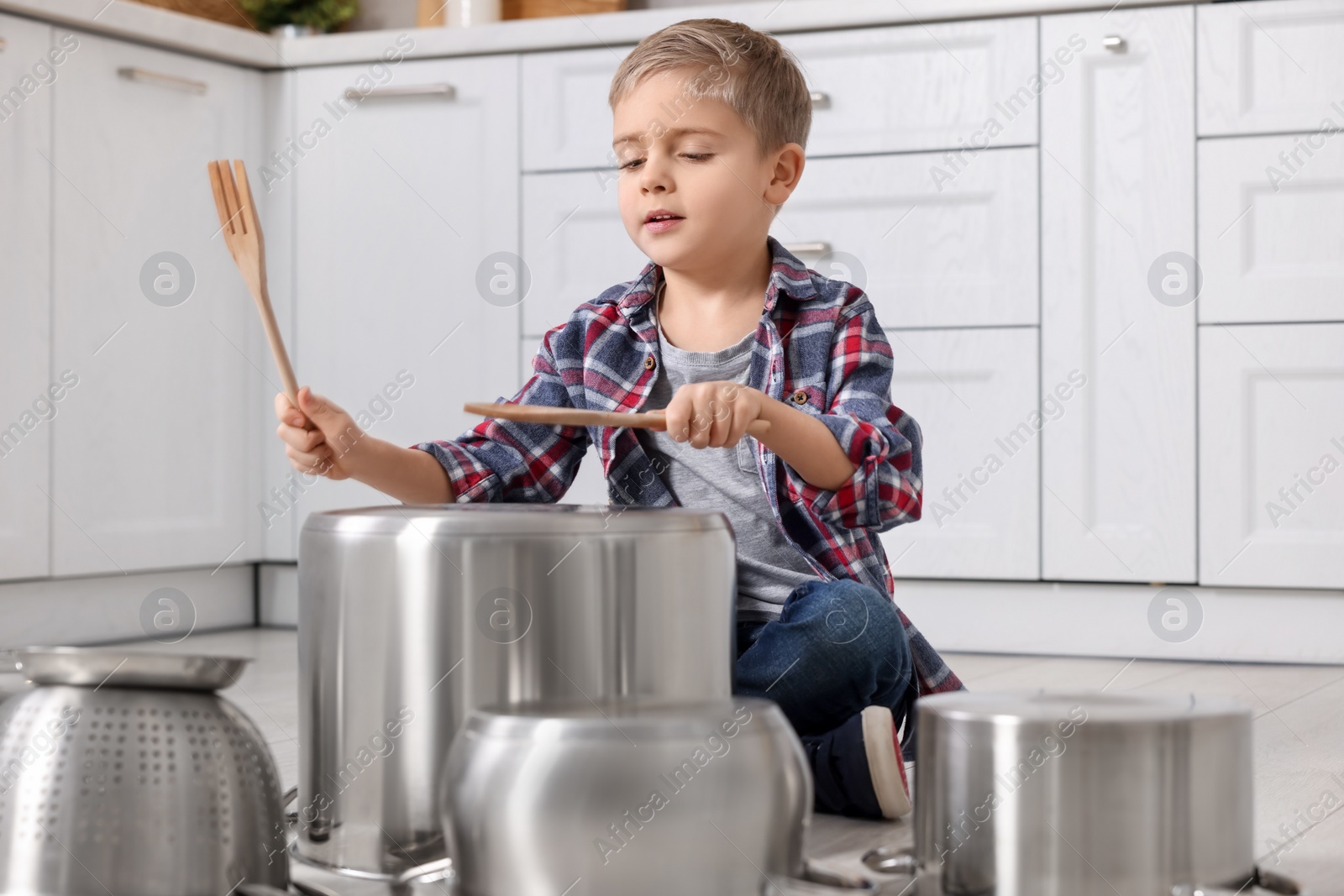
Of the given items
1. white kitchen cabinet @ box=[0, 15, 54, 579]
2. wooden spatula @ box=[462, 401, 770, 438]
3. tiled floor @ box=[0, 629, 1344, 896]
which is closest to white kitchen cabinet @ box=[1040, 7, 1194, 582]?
tiled floor @ box=[0, 629, 1344, 896]

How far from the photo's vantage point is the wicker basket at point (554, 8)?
6.67 feet

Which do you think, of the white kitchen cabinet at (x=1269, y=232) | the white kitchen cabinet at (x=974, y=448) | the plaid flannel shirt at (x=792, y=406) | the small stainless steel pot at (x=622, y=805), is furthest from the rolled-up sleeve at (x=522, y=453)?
the white kitchen cabinet at (x=1269, y=232)

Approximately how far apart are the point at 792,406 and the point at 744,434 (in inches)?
3.8

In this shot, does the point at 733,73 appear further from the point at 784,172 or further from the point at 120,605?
the point at 120,605

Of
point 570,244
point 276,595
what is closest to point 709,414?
point 570,244

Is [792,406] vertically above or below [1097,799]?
above

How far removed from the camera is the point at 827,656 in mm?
966

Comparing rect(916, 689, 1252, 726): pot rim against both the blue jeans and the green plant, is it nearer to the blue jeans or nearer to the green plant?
the blue jeans

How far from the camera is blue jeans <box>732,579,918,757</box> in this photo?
0.96 meters

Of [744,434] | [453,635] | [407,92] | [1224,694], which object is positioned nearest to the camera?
[453,635]

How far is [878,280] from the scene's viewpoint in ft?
5.59

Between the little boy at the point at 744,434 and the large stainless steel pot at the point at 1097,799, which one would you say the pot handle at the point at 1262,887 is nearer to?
the large stainless steel pot at the point at 1097,799

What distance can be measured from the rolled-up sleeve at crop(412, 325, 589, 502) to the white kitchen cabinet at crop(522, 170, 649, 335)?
65cm

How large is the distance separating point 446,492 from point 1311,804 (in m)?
0.62
